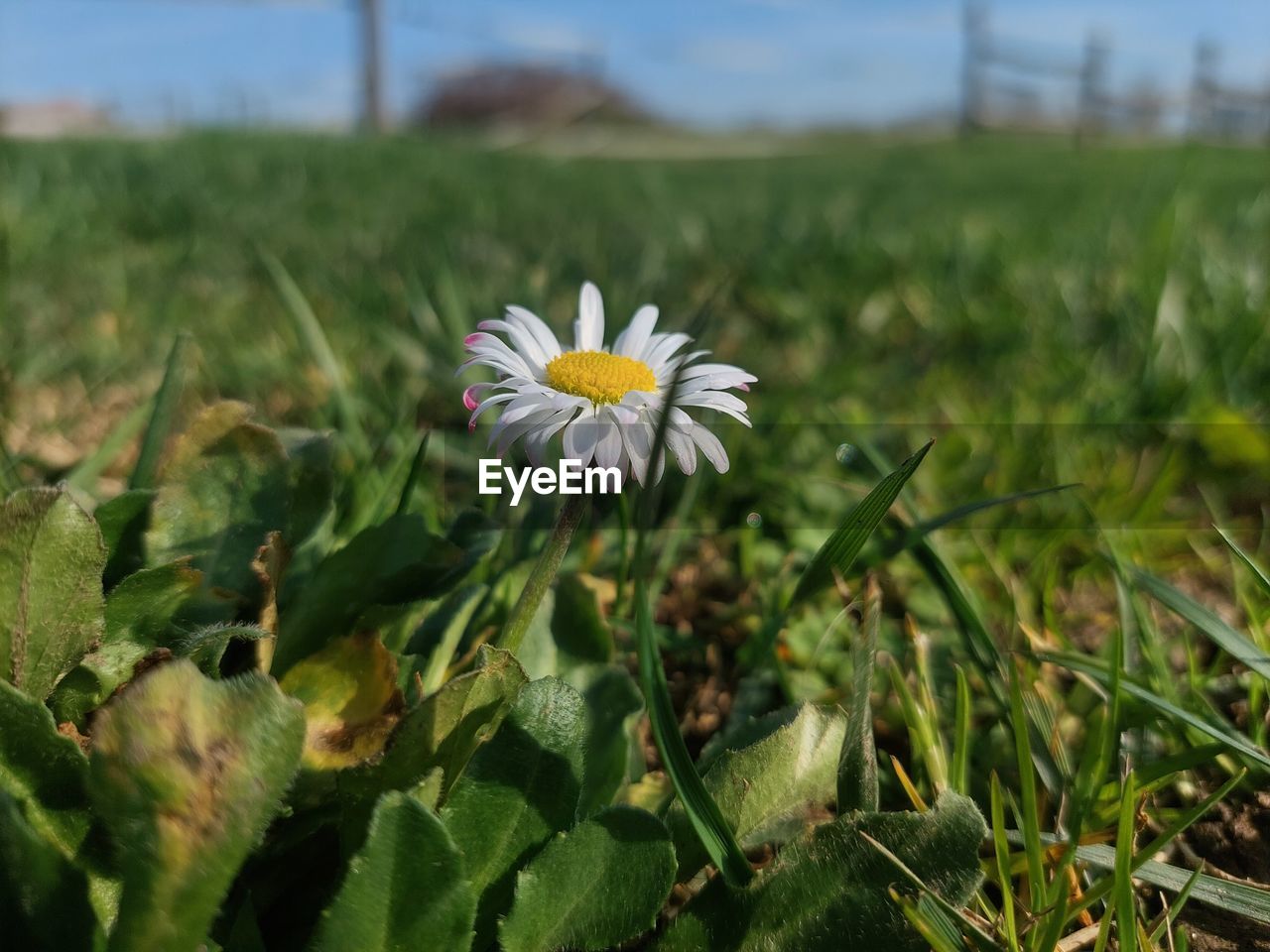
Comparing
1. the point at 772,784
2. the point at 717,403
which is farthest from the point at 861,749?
the point at 717,403

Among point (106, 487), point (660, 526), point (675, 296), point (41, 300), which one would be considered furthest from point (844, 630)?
point (41, 300)

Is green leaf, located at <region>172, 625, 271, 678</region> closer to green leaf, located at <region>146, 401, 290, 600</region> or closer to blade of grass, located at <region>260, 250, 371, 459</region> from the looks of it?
green leaf, located at <region>146, 401, 290, 600</region>

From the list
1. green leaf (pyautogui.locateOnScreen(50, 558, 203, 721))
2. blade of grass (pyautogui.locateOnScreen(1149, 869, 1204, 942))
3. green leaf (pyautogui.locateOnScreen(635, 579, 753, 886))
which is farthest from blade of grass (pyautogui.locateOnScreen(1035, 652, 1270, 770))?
green leaf (pyautogui.locateOnScreen(50, 558, 203, 721))

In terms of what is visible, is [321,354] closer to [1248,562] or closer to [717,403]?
[717,403]

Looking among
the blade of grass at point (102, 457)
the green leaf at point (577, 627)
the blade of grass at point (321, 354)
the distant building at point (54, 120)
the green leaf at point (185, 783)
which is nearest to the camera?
the green leaf at point (185, 783)

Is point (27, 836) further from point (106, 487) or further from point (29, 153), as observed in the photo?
point (29, 153)

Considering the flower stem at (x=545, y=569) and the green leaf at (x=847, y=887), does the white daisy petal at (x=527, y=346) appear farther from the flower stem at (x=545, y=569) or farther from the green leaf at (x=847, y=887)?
the green leaf at (x=847, y=887)

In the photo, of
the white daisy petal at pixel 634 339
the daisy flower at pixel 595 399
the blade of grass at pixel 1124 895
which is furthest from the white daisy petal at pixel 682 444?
the blade of grass at pixel 1124 895
